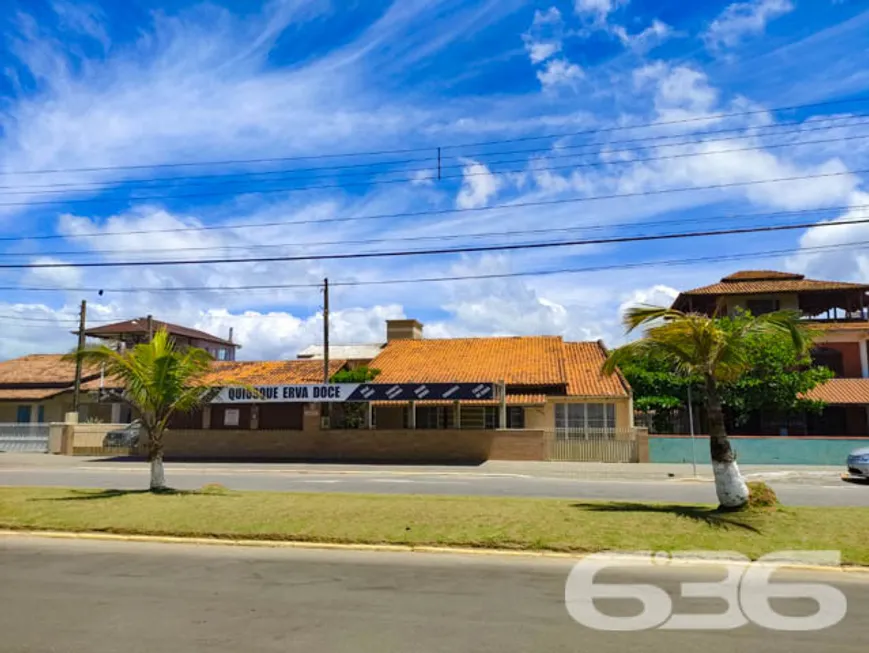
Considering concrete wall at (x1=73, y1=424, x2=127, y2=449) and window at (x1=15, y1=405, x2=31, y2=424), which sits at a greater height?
window at (x1=15, y1=405, x2=31, y2=424)

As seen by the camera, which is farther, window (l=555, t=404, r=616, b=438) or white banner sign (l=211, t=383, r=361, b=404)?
window (l=555, t=404, r=616, b=438)

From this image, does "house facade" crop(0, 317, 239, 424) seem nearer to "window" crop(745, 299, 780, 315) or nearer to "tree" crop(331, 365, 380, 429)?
"tree" crop(331, 365, 380, 429)

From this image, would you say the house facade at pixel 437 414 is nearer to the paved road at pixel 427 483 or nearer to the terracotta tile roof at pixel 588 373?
the terracotta tile roof at pixel 588 373

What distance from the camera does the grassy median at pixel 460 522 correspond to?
30.1 ft

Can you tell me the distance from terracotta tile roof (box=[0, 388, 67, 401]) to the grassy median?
3248cm

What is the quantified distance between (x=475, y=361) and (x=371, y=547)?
2749 cm

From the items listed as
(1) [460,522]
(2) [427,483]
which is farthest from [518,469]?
(1) [460,522]

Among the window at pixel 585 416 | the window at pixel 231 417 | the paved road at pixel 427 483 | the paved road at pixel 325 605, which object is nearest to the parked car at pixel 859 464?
the paved road at pixel 427 483

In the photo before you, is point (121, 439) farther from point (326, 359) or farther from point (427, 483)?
point (427, 483)

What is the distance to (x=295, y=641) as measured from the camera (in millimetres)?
5770

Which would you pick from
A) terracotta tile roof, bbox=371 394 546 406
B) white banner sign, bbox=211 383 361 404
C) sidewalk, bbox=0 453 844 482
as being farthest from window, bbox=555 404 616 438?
white banner sign, bbox=211 383 361 404

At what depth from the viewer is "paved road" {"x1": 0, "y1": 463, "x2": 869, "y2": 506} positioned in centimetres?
1659

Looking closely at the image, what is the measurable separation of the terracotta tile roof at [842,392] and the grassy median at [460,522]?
26971 mm

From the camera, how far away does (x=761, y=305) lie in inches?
1677
